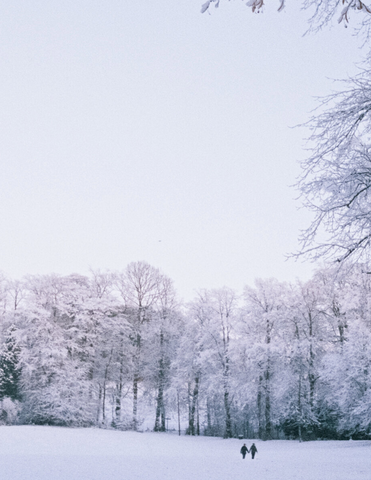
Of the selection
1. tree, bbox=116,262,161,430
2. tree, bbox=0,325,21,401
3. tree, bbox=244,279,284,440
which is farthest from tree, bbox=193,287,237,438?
tree, bbox=0,325,21,401

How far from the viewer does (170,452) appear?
72.8ft

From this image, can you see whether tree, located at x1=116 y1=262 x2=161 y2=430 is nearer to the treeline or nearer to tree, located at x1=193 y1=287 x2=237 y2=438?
the treeline

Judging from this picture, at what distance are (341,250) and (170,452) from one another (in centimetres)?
2047

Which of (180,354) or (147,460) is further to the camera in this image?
(180,354)

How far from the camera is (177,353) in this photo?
35.5 m

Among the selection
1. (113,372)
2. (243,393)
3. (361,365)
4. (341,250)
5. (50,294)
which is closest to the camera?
(341,250)

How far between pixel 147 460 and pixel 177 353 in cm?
1741

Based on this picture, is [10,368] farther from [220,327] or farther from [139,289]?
[220,327]

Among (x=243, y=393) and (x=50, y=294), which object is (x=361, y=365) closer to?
(x=243, y=393)

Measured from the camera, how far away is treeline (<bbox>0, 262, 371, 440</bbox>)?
2675 centimetres

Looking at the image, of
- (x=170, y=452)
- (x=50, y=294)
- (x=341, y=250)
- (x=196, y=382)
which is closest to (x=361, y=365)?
(x=170, y=452)

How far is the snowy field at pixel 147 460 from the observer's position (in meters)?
13.9

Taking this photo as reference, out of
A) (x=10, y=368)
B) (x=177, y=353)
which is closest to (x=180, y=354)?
(x=177, y=353)

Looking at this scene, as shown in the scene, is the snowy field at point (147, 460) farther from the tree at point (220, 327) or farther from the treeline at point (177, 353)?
the tree at point (220, 327)
